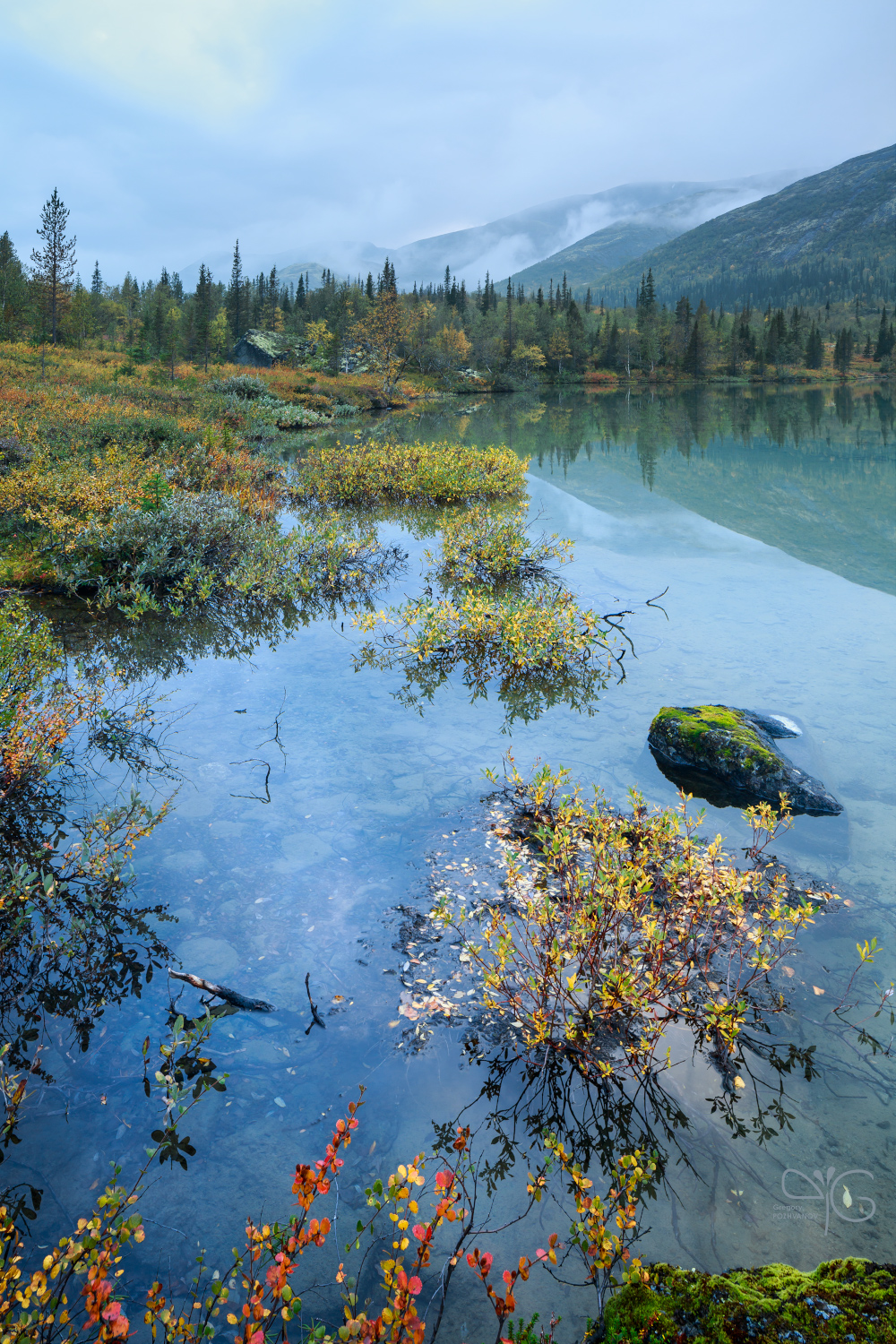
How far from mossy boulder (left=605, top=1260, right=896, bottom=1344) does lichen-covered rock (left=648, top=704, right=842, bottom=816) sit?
15.0 feet

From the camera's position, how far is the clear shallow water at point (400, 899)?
11.4 feet

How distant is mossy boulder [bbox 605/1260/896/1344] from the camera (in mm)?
2564

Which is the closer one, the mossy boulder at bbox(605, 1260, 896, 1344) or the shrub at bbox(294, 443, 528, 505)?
the mossy boulder at bbox(605, 1260, 896, 1344)

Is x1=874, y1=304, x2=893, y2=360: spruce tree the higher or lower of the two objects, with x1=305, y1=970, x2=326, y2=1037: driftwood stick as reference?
higher

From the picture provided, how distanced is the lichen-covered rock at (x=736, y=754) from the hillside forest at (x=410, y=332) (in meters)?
69.2

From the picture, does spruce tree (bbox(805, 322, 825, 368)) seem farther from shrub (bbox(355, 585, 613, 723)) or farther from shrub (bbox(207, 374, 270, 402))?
shrub (bbox(355, 585, 613, 723))

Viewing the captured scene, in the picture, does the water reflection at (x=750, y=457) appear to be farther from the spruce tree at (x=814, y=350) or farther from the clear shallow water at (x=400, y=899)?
the spruce tree at (x=814, y=350)

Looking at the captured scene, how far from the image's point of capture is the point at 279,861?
19.9 feet

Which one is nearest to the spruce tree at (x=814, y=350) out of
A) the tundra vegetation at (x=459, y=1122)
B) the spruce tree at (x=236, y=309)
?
the spruce tree at (x=236, y=309)

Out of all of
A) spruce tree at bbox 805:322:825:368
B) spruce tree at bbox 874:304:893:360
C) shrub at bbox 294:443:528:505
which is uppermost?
spruce tree at bbox 874:304:893:360

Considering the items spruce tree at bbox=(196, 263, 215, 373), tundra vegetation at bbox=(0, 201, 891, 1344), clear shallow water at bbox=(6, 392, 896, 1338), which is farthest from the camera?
spruce tree at bbox=(196, 263, 215, 373)
